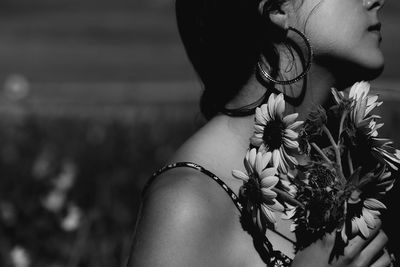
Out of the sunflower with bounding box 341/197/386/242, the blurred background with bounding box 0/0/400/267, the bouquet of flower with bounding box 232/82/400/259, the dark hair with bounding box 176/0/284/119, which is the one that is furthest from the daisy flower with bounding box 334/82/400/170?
the blurred background with bounding box 0/0/400/267

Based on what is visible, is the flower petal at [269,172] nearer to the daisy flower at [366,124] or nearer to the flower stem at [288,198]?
the flower stem at [288,198]

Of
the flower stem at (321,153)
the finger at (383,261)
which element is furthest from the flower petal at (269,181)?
the finger at (383,261)

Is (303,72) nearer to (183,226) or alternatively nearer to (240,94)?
(240,94)

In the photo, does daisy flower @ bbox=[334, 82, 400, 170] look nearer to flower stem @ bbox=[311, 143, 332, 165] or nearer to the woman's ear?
flower stem @ bbox=[311, 143, 332, 165]

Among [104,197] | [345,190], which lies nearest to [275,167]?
[345,190]

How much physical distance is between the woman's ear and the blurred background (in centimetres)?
64

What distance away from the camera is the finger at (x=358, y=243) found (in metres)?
1.91

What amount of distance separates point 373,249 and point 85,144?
3103 millimetres

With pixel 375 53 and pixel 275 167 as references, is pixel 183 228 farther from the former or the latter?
pixel 375 53

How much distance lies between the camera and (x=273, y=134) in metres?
1.94

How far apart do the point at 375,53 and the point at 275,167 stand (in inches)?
17.2

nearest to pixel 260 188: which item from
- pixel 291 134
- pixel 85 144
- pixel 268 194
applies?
pixel 268 194

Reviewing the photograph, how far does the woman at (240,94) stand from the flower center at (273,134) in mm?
144

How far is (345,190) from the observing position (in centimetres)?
178
